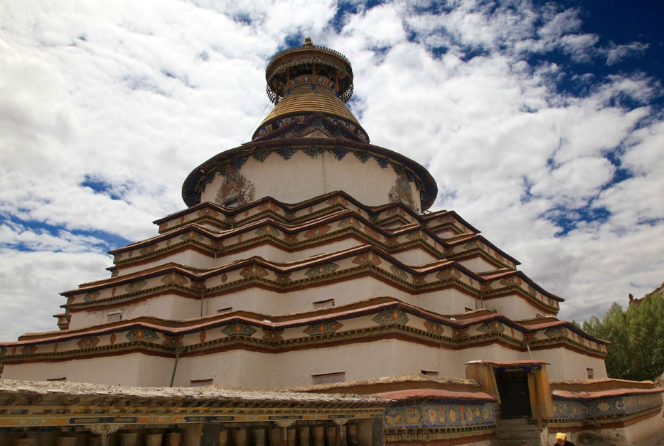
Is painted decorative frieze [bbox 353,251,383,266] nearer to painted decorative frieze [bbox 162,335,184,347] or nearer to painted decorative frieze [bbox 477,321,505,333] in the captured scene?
painted decorative frieze [bbox 477,321,505,333]

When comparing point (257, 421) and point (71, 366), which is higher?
point (71, 366)

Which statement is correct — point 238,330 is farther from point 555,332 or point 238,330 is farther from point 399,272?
point 555,332

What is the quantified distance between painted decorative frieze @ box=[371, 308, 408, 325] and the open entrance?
2.55 metres

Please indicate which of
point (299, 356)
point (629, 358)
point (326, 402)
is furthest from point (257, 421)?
point (629, 358)

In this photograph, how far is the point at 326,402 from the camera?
6613mm

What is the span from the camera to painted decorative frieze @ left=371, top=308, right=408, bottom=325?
11.2 m

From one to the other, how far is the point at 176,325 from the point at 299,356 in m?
3.58

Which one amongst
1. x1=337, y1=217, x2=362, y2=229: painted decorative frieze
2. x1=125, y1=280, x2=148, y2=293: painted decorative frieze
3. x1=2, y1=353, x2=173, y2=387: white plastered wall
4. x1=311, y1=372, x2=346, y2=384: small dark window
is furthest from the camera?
x1=337, y1=217, x2=362, y2=229: painted decorative frieze

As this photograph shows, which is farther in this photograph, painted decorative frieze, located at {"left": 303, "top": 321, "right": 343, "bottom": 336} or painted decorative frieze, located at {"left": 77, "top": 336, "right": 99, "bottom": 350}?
painted decorative frieze, located at {"left": 77, "top": 336, "right": 99, "bottom": 350}

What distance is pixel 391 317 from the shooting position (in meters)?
11.3

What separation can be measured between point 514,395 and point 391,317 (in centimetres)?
322

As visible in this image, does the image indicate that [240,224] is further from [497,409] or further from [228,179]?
[497,409]

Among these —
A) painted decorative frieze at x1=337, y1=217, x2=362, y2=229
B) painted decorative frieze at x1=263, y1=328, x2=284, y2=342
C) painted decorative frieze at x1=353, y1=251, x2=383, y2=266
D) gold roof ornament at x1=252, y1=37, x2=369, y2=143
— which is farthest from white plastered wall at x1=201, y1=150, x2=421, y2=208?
painted decorative frieze at x1=263, y1=328, x2=284, y2=342

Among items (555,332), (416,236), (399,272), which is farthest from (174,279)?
(555,332)
